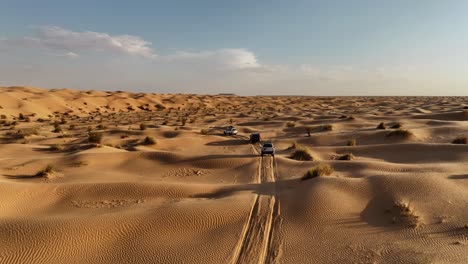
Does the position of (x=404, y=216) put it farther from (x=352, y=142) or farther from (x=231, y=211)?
(x=352, y=142)

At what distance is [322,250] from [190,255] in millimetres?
3064

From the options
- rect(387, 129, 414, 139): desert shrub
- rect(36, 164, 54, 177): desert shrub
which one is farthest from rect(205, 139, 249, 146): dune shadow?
rect(36, 164, 54, 177): desert shrub

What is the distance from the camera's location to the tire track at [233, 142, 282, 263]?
340 inches

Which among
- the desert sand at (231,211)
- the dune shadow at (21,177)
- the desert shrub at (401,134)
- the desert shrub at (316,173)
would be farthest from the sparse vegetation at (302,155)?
the dune shadow at (21,177)

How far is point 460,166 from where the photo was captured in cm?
1680

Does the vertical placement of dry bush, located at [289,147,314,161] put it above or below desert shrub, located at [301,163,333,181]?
below

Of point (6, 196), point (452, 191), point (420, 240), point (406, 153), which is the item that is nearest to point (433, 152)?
point (406, 153)

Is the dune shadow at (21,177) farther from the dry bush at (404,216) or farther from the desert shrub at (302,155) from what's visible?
the dry bush at (404,216)

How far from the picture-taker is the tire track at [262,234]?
8625mm

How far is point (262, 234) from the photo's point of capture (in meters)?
9.74

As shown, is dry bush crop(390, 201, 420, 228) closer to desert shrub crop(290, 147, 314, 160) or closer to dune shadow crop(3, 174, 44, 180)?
desert shrub crop(290, 147, 314, 160)

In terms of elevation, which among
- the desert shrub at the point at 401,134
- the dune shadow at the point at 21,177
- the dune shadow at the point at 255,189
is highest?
the desert shrub at the point at 401,134

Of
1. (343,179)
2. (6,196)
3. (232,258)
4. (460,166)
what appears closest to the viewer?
(232,258)

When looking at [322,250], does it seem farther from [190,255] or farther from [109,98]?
[109,98]
